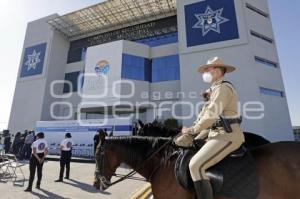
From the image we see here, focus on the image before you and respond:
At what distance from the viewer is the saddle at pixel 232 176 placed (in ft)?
6.50

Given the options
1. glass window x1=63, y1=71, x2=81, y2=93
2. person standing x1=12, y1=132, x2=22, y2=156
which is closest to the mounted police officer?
person standing x1=12, y1=132, x2=22, y2=156

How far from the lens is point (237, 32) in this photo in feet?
72.6

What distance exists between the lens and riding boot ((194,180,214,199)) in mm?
1956

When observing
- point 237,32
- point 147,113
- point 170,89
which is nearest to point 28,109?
point 147,113

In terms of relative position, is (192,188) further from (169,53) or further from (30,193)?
(169,53)

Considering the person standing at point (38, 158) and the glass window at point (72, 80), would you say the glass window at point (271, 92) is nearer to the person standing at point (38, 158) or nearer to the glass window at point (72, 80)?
the person standing at point (38, 158)

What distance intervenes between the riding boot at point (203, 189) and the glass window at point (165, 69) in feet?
78.4

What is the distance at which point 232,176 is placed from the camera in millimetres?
2047

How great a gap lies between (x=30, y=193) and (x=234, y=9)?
82.4 feet

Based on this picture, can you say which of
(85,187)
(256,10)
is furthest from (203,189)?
(256,10)

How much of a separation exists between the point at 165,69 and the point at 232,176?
982 inches

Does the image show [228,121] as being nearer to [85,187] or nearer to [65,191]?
[65,191]

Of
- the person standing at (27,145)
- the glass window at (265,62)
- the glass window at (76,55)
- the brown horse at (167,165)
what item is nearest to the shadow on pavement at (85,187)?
the brown horse at (167,165)

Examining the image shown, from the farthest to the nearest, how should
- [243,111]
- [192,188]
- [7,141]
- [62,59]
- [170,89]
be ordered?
1. [62,59]
2. [170,89]
3. [243,111]
4. [7,141]
5. [192,188]
